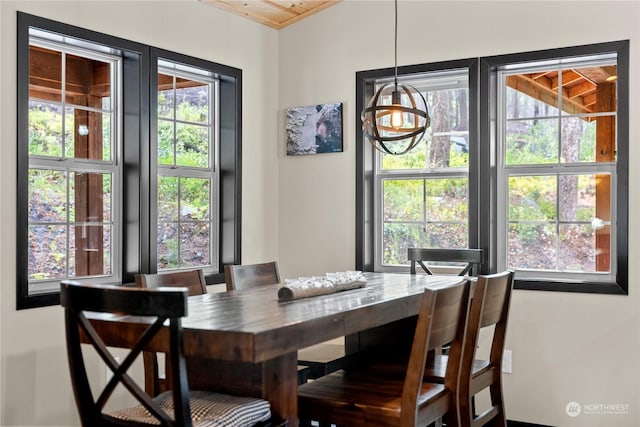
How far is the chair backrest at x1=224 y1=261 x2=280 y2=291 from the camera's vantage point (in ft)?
11.3

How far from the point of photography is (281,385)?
2283mm

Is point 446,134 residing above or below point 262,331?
above

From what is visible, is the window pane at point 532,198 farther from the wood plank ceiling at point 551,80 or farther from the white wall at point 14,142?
the white wall at point 14,142

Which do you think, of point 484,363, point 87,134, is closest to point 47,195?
point 87,134

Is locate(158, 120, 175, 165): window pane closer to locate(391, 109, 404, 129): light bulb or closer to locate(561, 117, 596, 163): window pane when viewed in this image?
locate(391, 109, 404, 129): light bulb

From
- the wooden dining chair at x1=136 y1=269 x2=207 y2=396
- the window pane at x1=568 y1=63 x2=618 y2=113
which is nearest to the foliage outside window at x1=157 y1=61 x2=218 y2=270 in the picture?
the wooden dining chair at x1=136 y1=269 x2=207 y2=396

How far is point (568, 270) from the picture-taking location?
4.09 m

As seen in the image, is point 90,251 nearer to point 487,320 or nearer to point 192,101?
point 192,101

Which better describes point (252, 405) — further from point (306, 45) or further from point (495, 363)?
point (306, 45)

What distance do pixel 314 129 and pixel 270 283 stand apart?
1.53 metres

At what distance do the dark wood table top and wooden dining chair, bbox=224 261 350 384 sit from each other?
0.35 meters

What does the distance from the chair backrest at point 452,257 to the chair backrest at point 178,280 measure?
1462 mm

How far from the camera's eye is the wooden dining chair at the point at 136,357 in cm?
186

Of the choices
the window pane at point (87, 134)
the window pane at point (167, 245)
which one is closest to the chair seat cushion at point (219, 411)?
the window pane at point (87, 134)
